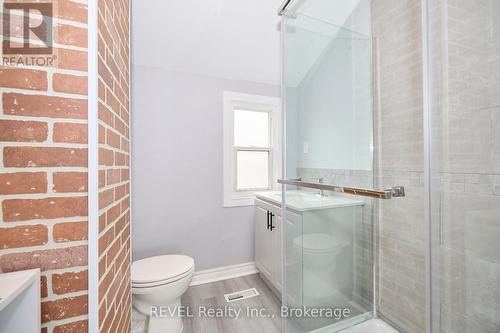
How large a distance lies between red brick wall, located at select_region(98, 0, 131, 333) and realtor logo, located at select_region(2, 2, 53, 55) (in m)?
0.12

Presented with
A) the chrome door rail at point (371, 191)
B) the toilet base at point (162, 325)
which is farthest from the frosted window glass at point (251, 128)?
the toilet base at point (162, 325)

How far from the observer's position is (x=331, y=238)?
1638 millimetres

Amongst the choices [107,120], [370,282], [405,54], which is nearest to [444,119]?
[405,54]

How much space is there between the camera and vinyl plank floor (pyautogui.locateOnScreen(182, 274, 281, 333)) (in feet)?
5.38

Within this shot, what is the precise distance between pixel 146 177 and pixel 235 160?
94cm

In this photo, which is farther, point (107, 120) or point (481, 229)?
point (481, 229)

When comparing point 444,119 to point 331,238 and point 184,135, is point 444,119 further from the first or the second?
point 184,135

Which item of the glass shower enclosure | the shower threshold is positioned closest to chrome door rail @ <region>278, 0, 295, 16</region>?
the glass shower enclosure

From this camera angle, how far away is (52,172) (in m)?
0.58

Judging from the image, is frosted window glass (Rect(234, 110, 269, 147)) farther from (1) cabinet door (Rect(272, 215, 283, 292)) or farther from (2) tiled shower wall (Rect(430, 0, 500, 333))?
(2) tiled shower wall (Rect(430, 0, 500, 333))

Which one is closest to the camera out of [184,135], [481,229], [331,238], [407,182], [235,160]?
[481,229]

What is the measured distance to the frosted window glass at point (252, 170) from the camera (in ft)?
8.52

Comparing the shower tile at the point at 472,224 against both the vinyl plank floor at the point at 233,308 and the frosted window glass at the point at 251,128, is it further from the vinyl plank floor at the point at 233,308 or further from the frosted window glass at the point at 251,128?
the frosted window glass at the point at 251,128

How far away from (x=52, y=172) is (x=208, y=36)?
1842 mm
